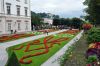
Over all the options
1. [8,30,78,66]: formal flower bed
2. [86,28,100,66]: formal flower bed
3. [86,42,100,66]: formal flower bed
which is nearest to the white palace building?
[8,30,78,66]: formal flower bed

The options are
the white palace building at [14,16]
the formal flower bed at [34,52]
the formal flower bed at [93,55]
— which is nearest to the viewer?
the formal flower bed at [93,55]

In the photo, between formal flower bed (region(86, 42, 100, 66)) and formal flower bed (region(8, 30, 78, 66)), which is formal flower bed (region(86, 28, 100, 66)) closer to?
formal flower bed (region(86, 42, 100, 66))

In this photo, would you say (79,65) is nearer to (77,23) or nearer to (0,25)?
(0,25)

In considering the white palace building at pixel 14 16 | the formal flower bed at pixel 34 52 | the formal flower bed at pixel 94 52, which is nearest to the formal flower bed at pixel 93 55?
the formal flower bed at pixel 94 52

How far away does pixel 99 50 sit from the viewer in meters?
11.8

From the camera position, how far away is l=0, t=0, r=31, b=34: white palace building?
6044 cm

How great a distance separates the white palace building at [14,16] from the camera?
60438 millimetres

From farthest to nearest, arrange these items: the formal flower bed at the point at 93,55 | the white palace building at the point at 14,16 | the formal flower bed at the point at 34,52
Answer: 1. the white palace building at the point at 14,16
2. the formal flower bed at the point at 34,52
3. the formal flower bed at the point at 93,55

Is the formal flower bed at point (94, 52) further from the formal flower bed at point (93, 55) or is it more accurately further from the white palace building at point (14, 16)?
the white palace building at point (14, 16)

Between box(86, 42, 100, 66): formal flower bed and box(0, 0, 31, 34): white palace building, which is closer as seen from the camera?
box(86, 42, 100, 66): formal flower bed

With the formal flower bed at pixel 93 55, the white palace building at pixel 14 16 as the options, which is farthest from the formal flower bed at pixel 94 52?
the white palace building at pixel 14 16

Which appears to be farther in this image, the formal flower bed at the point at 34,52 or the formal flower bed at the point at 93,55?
the formal flower bed at the point at 34,52

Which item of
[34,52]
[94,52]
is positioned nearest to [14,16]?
[34,52]

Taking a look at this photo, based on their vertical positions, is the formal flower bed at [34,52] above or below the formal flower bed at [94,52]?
below
